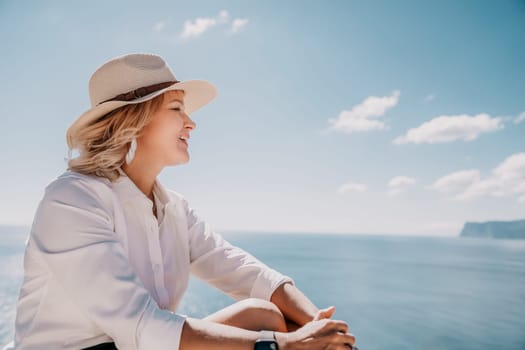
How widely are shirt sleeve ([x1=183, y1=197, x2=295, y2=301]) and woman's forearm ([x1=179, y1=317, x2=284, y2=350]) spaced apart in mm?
632

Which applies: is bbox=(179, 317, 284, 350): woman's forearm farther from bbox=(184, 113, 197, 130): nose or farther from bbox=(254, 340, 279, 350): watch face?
bbox=(184, 113, 197, 130): nose

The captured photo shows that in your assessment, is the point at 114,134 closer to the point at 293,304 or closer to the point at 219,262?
the point at 219,262

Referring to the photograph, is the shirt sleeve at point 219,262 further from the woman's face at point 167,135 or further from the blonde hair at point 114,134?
the blonde hair at point 114,134

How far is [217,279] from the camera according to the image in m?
1.94

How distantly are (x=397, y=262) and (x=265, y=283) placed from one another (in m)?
73.5

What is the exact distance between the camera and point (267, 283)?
1793mm

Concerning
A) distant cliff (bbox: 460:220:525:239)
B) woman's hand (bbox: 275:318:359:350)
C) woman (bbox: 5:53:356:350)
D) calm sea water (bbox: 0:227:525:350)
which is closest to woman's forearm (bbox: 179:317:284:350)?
woman (bbox: 5:53:356:350)

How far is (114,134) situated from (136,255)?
51cm

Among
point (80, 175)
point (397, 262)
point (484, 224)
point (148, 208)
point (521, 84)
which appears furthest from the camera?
point (484, 224)

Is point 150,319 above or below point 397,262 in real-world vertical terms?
above

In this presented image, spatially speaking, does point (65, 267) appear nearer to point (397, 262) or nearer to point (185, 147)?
point (185, 147)

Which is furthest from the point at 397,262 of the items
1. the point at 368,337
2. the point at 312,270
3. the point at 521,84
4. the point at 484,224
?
the point at 484,224

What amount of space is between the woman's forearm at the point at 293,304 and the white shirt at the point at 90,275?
50 cm

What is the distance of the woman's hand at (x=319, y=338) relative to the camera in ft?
4.10
